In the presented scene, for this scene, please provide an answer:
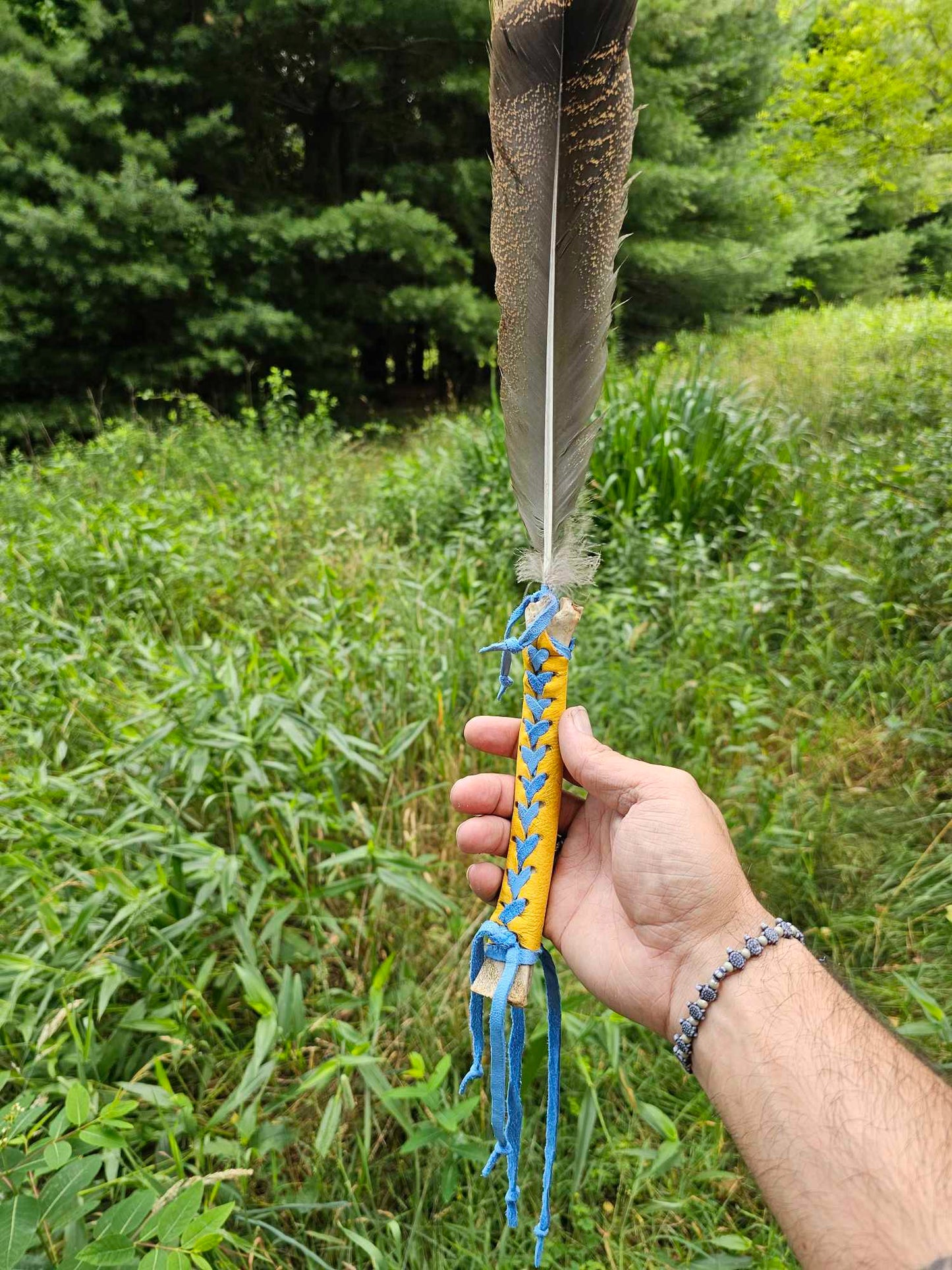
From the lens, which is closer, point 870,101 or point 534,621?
point 534,621

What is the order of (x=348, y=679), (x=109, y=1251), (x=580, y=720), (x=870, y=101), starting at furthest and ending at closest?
(x=870, y=101)
(x=348, y=679)
(x=580, y=720)
(x=109, y=1251)

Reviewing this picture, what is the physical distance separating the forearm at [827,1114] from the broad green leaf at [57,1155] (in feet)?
3.16

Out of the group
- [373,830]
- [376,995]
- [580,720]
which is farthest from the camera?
[373,830]

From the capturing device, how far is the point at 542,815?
4.45 feet

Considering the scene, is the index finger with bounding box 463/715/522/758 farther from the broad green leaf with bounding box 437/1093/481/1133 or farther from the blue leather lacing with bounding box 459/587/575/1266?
the broad green leaf with bounding box 437/1093/481/1133

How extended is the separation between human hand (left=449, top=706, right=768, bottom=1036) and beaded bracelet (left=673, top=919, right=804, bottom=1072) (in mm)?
23

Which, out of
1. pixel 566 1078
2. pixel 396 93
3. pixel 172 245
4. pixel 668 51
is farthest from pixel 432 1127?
pixel 668 51

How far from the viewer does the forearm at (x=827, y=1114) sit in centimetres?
92

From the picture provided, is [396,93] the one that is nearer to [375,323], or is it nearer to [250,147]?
[250,147]

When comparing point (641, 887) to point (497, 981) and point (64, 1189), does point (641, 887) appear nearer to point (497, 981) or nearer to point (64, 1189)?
point (497, 981)

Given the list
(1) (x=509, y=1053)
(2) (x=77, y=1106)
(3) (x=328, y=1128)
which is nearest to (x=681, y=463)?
(1) (x=509, y=1053)

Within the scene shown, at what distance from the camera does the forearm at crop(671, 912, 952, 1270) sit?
3.01 ft

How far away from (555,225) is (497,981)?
1317mm

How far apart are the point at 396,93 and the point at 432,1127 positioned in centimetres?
1057
